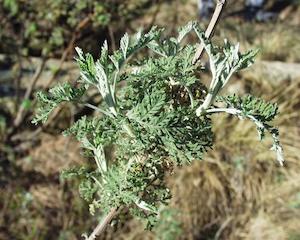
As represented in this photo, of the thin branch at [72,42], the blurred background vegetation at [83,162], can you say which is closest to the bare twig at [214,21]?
the blurred background vegetation at [83,162]

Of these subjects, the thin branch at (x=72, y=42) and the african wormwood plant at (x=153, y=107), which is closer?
the african wormwood plant at (x=153, y=107)

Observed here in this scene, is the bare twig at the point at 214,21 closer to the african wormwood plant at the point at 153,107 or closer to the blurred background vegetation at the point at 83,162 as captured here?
the african wormwood plant at the point at 153,107

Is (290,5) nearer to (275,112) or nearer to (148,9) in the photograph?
(148,9)

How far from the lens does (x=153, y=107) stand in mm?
875

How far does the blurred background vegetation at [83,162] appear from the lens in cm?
372

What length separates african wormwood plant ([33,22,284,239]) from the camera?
892 millimetres

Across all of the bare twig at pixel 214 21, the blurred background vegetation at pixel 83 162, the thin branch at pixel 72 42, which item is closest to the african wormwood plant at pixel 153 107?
the bare twig at pixel 214 21

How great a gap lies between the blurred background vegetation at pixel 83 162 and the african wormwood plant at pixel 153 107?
262 centimetres

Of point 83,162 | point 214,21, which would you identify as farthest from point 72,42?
point 214,21

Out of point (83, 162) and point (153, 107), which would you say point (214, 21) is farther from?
point (83, 162)

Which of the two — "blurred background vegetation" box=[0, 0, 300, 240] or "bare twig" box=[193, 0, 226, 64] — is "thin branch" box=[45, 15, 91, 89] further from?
"bare twig" box=[193, 0, 226, 64]

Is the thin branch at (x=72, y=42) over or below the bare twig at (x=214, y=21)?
over

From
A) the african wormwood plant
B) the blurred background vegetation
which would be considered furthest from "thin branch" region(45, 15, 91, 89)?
the african wormwood plant

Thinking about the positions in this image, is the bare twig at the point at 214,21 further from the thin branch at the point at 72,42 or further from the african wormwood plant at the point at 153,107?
the thin branch at the point at 72,42
